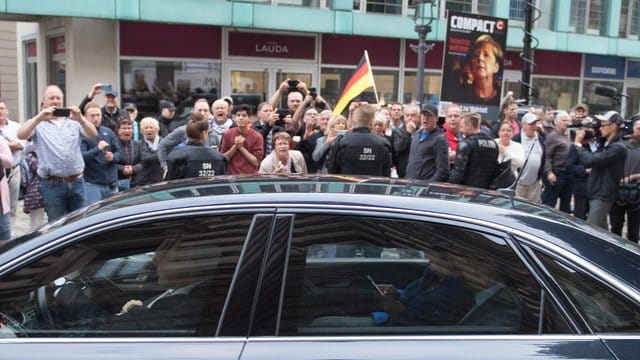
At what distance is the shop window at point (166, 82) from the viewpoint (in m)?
15.2

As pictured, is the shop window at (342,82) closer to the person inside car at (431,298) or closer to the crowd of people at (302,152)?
the crowd of people at (302,152)

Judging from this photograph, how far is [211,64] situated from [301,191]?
14141 millimetres

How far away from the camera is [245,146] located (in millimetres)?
7078

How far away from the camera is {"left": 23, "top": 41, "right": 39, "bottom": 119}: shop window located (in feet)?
59.5

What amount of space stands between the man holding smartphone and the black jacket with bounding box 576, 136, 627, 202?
5600 millimetres

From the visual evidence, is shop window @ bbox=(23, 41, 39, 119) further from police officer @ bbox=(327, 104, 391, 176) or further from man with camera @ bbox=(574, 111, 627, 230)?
man with camera @ bbox=(574, 111, 627, 230)

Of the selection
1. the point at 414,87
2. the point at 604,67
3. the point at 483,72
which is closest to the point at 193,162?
the point at 483,72

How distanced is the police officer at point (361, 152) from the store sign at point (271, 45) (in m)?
10.4

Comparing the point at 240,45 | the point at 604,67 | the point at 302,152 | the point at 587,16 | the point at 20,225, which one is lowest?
the point at 20,225

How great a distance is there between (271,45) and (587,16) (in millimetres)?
11677

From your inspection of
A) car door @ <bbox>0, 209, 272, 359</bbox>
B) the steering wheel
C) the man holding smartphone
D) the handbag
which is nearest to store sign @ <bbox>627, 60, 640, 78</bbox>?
the handbag

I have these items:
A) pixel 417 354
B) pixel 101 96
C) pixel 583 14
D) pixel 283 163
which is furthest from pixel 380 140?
pixel 583 14

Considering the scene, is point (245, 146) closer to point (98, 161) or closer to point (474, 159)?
point (98, 161)

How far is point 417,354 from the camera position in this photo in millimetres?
2125
